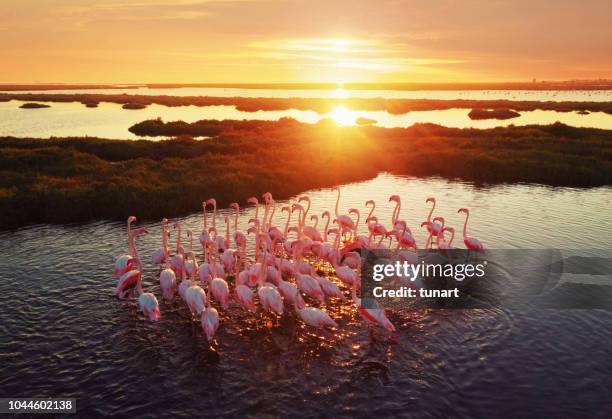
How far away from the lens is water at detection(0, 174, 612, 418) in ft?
32.2

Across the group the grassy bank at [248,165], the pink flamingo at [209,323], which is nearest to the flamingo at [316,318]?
the pink flamingo at [209,323]

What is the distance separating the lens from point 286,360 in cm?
1130

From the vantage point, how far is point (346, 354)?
37.9 ft

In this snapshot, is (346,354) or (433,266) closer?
(346,354)

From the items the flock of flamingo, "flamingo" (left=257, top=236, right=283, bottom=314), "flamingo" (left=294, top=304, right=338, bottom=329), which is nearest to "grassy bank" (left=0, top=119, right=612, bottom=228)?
the flock of flamingo

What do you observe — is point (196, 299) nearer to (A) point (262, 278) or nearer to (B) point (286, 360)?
(A) point (262, 278)

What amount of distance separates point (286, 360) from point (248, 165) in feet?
74.7

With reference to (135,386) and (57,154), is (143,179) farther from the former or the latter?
(135,386)

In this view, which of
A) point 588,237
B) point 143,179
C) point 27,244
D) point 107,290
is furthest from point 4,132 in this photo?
point 588,237

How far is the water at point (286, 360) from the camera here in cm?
981

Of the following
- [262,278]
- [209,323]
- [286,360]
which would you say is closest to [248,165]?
[262,278]

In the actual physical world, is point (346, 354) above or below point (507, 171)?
below

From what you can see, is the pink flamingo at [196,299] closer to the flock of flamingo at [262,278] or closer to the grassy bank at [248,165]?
the flock of flamingo at [262,278]

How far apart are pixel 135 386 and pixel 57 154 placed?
94.1 feet
